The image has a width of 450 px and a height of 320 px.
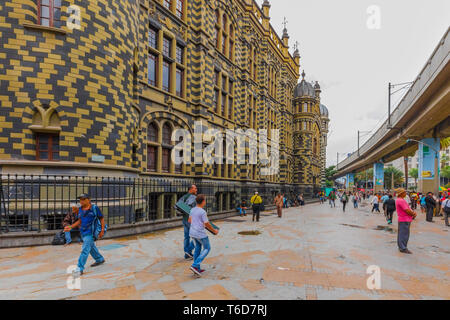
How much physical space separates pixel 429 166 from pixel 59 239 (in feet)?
95.7

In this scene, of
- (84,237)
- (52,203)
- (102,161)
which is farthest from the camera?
(102,161)

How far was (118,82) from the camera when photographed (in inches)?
419

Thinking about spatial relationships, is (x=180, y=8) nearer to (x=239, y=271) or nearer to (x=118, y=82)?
(x=118, y=82)

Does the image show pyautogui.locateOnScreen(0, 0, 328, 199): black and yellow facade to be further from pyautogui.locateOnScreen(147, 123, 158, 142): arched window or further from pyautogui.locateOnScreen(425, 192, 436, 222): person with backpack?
pyautogui.locateOnScreen(425, 192, 436, 222): person with backpack

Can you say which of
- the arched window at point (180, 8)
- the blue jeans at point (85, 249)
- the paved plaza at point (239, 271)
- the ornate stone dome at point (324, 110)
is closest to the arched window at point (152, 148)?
the paved plaza at point (239, 271)

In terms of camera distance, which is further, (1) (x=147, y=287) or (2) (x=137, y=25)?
(2) (x=137, y=25)

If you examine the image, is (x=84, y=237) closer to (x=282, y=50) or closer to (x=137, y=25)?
(x=137, y=25)

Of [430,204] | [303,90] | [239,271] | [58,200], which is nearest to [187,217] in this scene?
[239,271]

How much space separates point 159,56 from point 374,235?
537 inches

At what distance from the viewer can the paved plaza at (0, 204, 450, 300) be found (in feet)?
14.9

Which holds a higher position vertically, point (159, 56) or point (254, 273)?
point (159, 56)

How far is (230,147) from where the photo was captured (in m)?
21.2

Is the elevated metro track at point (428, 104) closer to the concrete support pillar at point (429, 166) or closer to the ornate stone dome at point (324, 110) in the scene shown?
the concrete support pillar at point (429, 166)

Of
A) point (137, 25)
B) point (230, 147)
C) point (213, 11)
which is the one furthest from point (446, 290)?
point (213, 11)
